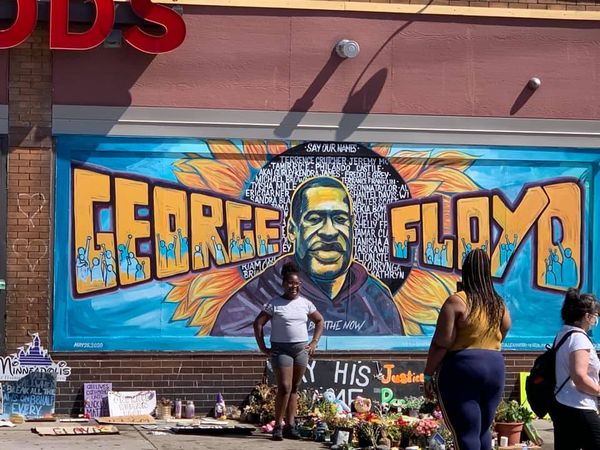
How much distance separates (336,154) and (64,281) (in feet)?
11.0

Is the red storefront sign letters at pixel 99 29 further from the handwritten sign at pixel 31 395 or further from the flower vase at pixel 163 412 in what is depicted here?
the flower vase at pixel 163 412

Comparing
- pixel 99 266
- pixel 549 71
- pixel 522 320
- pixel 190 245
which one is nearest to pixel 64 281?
pixel 99 266

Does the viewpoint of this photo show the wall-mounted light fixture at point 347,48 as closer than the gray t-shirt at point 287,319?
No

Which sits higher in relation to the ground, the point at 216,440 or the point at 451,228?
the point at 451,228

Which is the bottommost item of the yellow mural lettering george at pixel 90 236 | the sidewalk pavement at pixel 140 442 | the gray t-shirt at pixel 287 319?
the sidewalk pavement at pixel 140 442

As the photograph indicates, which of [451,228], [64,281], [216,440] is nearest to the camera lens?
[216,440]

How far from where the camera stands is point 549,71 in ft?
43.1

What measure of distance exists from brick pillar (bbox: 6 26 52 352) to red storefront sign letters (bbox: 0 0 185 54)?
434 millimetres

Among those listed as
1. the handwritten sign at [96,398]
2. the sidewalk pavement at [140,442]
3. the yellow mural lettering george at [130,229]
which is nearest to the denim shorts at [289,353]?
the sidewalk pavement at [140,442]

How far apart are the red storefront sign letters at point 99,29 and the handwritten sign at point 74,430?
3942 millimetres

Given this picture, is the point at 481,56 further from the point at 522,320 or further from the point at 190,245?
the point at 190,245

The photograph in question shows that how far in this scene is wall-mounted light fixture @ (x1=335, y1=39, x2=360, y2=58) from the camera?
12.5 m

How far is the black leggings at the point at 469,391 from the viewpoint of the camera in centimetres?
743

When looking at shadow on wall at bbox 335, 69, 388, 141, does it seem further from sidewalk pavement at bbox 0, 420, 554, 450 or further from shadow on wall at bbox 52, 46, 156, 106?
sidewalk pavement at bbox 0, 420, 554, 450
